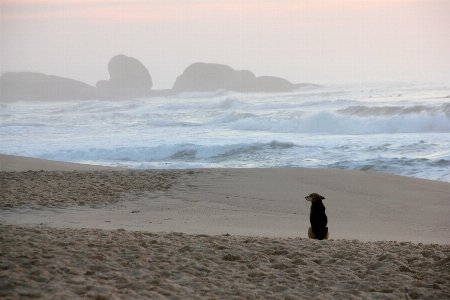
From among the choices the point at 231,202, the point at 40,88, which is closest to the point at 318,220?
the point at 231,202

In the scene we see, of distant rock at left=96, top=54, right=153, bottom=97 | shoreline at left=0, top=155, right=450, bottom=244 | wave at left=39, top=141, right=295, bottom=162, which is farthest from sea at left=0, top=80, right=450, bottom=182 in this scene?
distant rock at left=96, top=54, right=153, bottom=97

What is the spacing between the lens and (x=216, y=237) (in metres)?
6.79

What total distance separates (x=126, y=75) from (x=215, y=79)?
17949 mm

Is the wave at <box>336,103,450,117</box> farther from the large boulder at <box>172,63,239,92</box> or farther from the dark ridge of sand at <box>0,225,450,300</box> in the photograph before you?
the large boulder at <box>172,63,239,92</box>

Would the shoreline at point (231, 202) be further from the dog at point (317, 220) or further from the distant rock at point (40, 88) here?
the distant rock at point (40, 88)

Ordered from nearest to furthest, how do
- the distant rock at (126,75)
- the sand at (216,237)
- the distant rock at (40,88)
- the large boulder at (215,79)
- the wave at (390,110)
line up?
the sand at (216,237) → the wave at (390,110) → the distant rock at (40,88) → the large boulder at (215,79) → the distant rock at (126,75)

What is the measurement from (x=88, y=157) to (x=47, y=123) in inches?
800

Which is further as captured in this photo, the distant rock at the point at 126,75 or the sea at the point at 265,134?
the distant rock at the point at 126,75

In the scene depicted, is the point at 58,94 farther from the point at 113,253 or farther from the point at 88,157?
the point at 113,253

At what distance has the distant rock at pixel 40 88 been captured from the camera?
76.4 m

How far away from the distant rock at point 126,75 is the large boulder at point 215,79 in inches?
321

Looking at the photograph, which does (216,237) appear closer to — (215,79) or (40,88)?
(40,88)

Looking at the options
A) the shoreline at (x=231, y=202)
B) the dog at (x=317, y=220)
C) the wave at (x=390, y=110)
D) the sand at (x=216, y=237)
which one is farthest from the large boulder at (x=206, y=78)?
the dog at (x=317, y=220)

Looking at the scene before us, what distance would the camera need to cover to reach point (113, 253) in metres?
5.58
